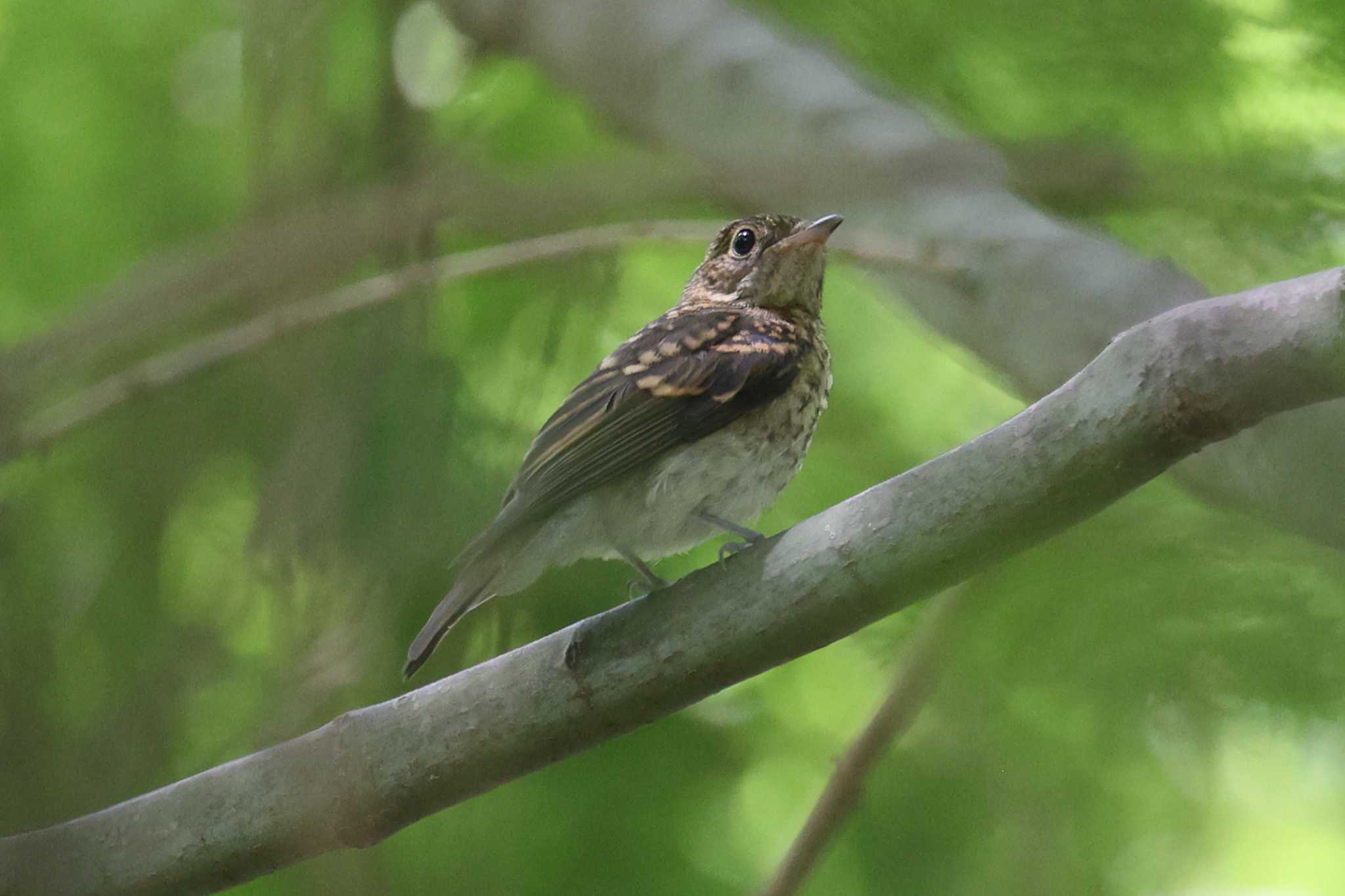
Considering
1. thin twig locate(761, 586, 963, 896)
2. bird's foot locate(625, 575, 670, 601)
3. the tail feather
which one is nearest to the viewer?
the tail feather

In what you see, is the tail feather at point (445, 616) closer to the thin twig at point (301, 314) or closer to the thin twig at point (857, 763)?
the thin twig at point (301, 314)

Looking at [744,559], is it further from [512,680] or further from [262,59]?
[262,59]

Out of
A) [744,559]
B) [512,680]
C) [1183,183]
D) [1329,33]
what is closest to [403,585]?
[512,680]

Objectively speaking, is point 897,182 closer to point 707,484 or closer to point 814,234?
point 707,484

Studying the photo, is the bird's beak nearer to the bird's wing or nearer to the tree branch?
the bird's wing

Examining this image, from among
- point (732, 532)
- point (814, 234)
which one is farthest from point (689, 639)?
point (814, 234)

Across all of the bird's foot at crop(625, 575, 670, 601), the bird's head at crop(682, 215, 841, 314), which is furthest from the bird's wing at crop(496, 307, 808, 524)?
the bird's head at crop(682, 215, 841, 314)
